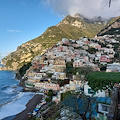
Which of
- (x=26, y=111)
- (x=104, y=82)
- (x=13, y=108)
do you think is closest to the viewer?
(x=104, y=82)

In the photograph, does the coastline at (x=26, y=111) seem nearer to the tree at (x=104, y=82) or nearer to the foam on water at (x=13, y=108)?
the foam on water at (x=13, y=108)

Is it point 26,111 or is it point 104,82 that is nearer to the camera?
point 104,82

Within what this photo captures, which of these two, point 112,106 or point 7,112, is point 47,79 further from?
point 112,106

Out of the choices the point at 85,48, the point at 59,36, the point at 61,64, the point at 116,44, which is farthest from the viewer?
the point at 59,36

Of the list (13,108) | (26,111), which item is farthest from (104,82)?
(13,108)

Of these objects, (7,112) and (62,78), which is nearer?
(7,112)

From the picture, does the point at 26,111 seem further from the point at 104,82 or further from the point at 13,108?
the point at 104,82

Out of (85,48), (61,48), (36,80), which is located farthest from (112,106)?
(85,48)

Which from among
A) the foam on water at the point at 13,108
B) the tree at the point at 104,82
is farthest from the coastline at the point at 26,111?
the tree at the point at 104,82

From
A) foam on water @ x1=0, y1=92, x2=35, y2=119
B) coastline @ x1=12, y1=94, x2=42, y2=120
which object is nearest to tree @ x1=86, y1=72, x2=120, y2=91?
coastline @ x1=12, y1=94, x2=42, y2=120

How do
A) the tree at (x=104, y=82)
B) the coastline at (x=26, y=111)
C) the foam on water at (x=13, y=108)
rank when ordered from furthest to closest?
1. the foam on water at (x=13, y=108)
2. the coastline at (x=26, y=111)
3. the tree at (x=104, y=82)

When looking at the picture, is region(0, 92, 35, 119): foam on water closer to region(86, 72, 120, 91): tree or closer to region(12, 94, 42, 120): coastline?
region(12, 94, 42, 120): coastline
